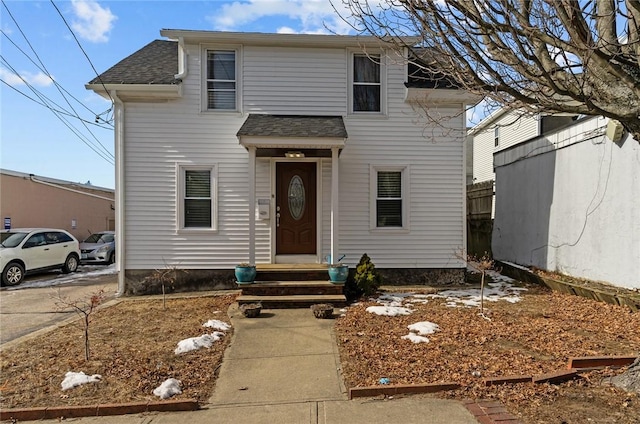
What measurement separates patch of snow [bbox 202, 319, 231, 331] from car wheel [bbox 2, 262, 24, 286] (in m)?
8.44

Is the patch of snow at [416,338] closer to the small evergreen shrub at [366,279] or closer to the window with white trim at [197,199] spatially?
the small evergreen shrub at [366,279]

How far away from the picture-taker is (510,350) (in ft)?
15.1

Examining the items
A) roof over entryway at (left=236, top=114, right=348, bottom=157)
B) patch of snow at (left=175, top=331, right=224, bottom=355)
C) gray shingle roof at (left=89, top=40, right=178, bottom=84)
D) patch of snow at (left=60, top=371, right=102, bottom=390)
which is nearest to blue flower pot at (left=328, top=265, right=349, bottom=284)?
roof over entryway at (left=236, top=114, right=348, bottom=157)

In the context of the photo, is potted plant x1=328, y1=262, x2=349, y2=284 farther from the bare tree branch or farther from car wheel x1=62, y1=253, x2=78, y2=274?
car wheel x1=62, y1=253, x2=78, y2=274

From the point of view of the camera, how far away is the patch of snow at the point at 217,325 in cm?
570

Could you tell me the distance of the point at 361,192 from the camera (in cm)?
884

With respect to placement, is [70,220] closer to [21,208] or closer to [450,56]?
[21,208]

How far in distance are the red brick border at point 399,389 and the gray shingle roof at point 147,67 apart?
745 cm

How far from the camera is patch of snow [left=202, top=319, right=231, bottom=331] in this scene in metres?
5.70

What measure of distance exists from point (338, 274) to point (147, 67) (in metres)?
6.54

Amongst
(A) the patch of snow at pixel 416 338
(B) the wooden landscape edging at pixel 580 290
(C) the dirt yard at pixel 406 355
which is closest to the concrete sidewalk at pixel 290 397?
(C) the dirt yard at pixel 406 355

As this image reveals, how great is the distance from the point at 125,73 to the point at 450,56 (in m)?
7.49

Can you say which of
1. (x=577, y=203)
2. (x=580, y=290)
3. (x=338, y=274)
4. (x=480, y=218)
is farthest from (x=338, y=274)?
(x=480, y=218)

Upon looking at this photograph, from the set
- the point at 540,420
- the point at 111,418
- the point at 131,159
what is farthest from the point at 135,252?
the point at 540,420
